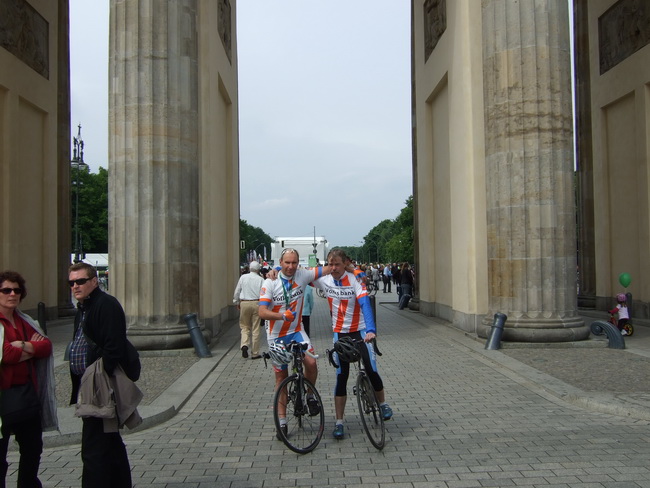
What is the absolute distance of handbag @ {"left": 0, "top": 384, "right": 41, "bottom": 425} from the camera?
3.98m

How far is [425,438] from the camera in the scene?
6.30 m

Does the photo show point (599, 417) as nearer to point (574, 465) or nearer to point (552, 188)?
point (574, 465)

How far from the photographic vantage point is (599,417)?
705cm

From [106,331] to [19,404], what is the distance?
674mm

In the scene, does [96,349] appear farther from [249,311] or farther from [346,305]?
[249,311]

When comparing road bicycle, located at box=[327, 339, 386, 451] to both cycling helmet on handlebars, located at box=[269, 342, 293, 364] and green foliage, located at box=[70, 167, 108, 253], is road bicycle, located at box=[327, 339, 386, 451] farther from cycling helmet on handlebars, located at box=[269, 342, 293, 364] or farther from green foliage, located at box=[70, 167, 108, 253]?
green foliage, located at box=[70, 167, 108, 253]

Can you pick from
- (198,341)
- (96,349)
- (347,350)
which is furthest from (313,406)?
(198,341)

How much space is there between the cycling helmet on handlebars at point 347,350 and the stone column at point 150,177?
21.0 feet

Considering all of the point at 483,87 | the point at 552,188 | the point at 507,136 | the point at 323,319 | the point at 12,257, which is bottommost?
the point at 323,319

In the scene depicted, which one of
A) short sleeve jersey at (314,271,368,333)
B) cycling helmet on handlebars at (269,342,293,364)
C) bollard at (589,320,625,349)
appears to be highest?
short sleeve jersey at (314,271,368,333)

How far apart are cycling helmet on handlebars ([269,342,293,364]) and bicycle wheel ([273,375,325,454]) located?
0.17 meters

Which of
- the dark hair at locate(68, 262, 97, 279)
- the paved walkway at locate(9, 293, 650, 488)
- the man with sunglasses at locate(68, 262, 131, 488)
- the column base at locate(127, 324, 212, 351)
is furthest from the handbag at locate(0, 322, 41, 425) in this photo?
the column base at locate(127, 324, 212, 351)

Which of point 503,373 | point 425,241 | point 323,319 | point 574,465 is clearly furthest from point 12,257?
point 574,465

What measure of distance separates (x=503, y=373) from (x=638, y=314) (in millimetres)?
8641
